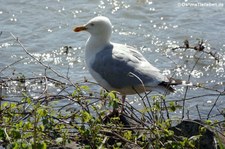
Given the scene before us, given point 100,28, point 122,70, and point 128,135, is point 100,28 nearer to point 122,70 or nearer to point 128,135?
point 122,70

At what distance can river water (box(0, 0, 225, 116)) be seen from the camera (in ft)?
28.9

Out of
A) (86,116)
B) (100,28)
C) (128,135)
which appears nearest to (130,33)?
(100,28)

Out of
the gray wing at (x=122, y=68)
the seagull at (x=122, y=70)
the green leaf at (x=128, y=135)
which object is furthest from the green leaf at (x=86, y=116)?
the gray wing at (x=122, y=68)

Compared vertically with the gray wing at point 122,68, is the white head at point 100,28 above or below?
above

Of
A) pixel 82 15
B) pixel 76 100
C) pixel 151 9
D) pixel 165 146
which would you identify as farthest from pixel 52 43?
pixel 165 146

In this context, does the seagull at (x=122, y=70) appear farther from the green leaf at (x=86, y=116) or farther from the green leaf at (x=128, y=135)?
the green leaf at (x=86, y=116)

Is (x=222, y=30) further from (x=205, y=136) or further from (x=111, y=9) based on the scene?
(x=205, y=136)

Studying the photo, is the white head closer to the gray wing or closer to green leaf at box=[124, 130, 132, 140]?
the gray wing

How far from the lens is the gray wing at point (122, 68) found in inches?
255

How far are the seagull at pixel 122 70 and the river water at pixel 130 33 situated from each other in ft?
3.98

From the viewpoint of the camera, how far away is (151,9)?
11156mm

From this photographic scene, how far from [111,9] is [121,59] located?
4.58m

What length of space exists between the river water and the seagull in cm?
121

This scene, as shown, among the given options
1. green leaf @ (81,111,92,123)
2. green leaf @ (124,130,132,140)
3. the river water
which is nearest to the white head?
the river water
